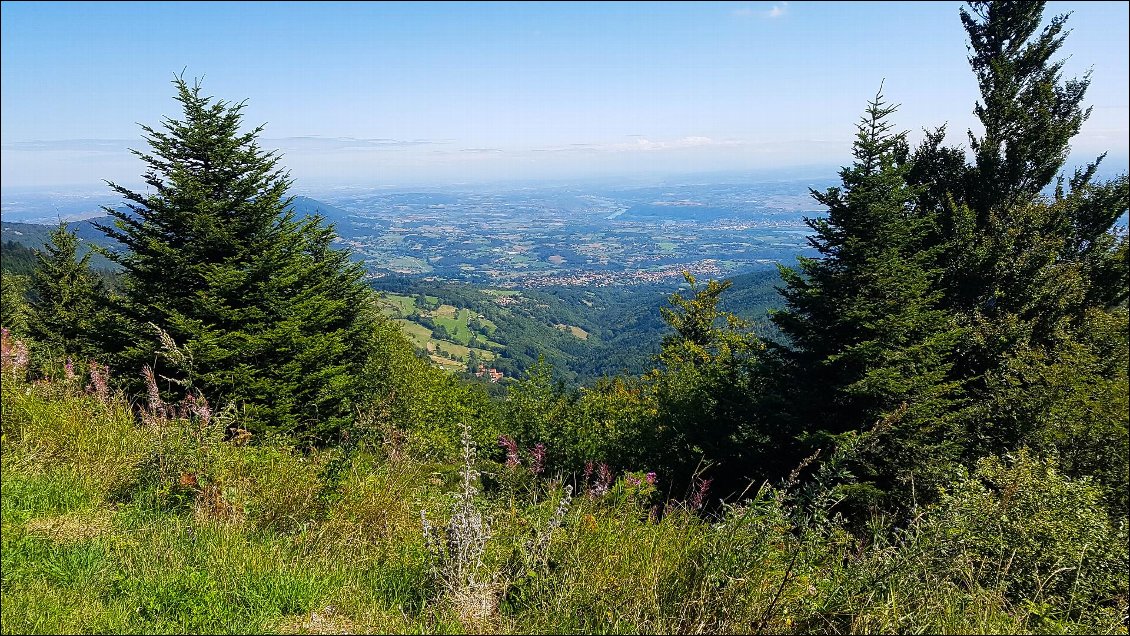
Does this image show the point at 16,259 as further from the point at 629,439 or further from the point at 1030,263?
the point at 1030,263

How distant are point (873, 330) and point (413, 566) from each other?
30.9ft

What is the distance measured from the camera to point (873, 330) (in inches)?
387

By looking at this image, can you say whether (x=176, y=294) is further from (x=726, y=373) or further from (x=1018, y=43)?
(x=1018, y=43)

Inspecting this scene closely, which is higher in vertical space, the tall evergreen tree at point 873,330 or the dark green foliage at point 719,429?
the tall evergreen tree at point 873,330

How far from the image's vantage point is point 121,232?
42.4ft

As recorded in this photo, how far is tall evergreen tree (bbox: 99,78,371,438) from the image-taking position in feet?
35.9

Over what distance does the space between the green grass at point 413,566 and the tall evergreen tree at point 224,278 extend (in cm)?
Result: 689

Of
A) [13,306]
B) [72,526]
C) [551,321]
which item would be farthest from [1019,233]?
[551,321]

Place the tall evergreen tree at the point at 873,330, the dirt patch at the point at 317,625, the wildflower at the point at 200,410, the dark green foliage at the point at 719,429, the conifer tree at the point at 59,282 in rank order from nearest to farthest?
1. the dirt patch at the point at 317,625
2. the wildflower at the point at 200,410
3. the tall evergreen tree at the point at 873,330
4. the dark green foliage at the point at 719,429
5. the conifer tree at the point at 59,282

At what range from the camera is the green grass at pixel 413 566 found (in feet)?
8.55

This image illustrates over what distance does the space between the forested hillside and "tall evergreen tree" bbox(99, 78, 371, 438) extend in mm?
76

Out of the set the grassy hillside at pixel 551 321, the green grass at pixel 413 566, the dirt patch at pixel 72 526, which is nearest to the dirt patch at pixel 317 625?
the green grass at pixel 413 566

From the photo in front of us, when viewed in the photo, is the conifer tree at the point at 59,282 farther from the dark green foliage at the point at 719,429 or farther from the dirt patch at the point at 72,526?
the dirt patch at the point at 72,526

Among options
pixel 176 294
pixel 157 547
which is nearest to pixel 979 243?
pixel 157 547
